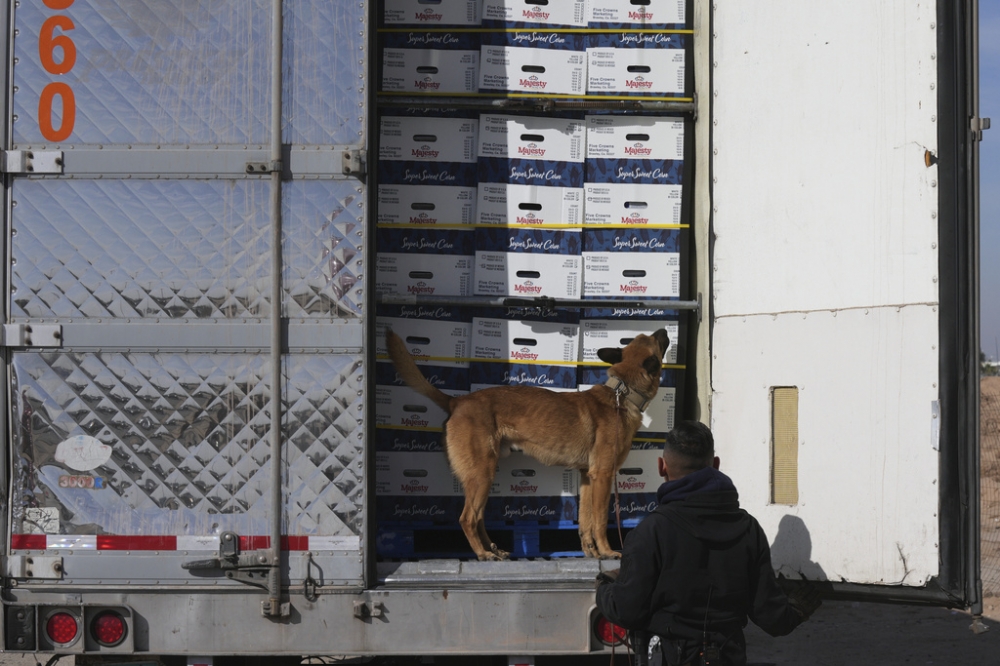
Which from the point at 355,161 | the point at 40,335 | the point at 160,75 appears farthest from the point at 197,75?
the point at 40,335

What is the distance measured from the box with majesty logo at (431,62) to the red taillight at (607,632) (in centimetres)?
289

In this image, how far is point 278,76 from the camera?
12.8 feet

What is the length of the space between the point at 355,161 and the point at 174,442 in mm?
1353

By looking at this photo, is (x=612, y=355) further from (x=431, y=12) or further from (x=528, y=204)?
(x=431, y=12)

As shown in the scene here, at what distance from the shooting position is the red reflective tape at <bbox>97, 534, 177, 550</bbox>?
3.87 metres

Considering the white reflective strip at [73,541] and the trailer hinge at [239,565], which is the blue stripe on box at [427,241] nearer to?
the trailer hinge at [239,565]

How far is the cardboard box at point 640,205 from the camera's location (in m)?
5.27

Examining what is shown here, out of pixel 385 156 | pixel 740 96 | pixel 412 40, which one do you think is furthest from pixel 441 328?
pixel 740 96

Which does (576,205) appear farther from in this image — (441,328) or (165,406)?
(165,406)

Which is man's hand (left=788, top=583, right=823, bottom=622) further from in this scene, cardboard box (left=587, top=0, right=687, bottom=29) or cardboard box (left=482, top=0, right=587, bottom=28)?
cardboard box (left=482, top=0, right=587, bottom=28)

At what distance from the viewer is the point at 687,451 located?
134 inches

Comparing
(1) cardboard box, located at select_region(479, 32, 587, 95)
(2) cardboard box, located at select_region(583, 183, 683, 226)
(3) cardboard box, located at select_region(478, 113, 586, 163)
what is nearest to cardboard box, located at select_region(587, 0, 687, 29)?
(1) cardboard box, located at select_region(479, 32, 587, 95)

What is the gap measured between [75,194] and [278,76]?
3.13 feet

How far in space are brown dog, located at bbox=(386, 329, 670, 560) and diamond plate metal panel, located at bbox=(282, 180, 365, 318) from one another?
106 cm
